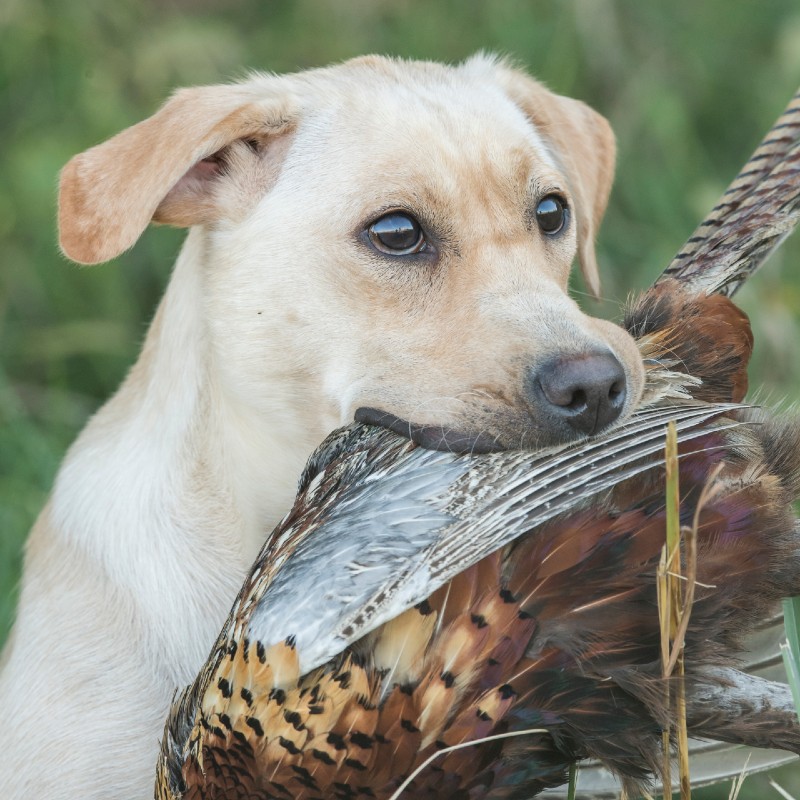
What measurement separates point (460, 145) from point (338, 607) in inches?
47.9

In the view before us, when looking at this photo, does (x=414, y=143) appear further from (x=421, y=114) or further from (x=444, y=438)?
(x=444, y=438)

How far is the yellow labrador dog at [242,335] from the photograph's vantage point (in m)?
2.49

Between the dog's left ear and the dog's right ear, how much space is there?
2.41 feet

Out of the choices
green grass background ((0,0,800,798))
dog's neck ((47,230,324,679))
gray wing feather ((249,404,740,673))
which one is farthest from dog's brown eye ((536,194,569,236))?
green grass background ((0,0,800,798))

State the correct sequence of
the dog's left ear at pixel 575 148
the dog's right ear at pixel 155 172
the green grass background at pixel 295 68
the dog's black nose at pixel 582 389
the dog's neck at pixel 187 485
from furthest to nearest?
1. the green grass background at pixel 295 68
2. the dog's left ear at pixel 575 148
3. the dog's neck at pixel 187 485
4. the dog's right ear at pixel 155 172
5. the dog's black nose at pixel 582 389

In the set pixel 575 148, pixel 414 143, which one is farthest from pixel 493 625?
pixel 575 148

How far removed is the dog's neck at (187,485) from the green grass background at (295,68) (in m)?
1.10

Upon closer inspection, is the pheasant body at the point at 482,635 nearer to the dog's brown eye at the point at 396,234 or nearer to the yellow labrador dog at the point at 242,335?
the yellow labrador dog at the point at 242,335

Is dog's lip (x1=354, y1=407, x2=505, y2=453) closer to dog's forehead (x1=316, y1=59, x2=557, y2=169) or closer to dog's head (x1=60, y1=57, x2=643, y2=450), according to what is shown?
dog's head (x1=60, y1=57, x2=643, y2=450)

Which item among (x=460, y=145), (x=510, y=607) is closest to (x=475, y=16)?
(x=460, y=145)

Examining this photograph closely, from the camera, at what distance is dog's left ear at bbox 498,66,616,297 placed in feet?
10.5

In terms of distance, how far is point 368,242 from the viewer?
104 inches

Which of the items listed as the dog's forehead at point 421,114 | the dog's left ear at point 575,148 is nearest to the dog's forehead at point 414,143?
the dog's forehead at point 421,114

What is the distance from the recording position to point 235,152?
2768mm
